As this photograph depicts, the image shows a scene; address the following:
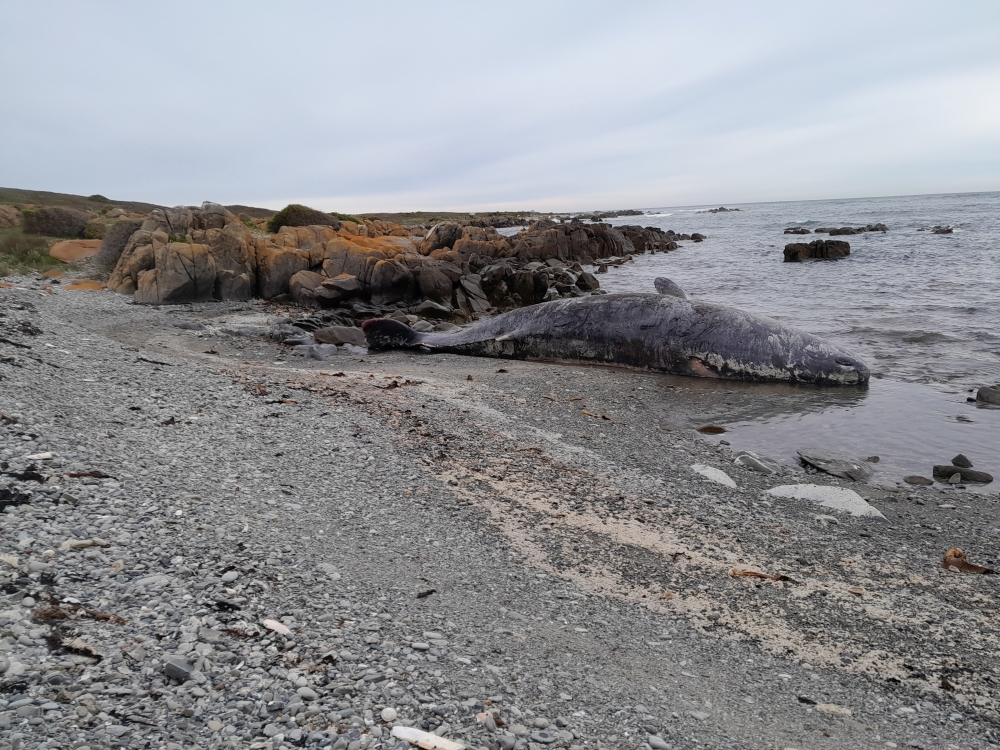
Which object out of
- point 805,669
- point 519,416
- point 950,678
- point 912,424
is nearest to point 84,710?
point 805,669

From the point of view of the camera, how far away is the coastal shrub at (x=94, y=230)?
2510 centimetres

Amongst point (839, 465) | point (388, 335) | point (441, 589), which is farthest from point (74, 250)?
point (839, 465)

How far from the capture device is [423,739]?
2.17 meters

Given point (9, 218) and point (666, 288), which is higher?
point (9, 218)

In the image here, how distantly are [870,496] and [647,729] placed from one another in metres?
4.01

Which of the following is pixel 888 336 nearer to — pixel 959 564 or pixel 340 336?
pixel 959 564

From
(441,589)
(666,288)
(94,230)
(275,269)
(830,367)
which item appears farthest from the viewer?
(94,230)

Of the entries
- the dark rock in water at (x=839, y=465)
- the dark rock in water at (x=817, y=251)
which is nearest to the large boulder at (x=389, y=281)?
the dark rock in water at (x=839, y=465)

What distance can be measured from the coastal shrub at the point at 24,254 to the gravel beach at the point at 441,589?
14.7 meters

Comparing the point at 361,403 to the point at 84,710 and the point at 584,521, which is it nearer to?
the point at 584,521

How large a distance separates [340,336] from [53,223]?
856 inches

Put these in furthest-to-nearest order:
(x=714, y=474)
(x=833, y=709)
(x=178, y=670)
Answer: (x=714, y=474) → (x=833, y=709) → (x=178, y=670)

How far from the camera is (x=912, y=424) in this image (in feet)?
23.2

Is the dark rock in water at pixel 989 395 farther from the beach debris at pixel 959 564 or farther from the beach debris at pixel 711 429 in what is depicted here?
the beach debris at pixel 959 564
